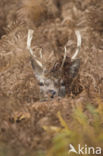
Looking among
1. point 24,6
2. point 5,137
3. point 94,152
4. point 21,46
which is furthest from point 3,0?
point 94,152

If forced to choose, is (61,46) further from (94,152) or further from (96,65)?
(94,152)

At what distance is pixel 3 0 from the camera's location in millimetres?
8750

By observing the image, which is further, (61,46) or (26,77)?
(61,46)

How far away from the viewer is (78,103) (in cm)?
414

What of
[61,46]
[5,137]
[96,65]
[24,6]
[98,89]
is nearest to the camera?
[5,137]

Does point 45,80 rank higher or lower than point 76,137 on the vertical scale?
lower

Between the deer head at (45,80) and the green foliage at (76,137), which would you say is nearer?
the green foliage at (76,137)

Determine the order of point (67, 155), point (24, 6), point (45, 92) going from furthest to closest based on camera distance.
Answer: point (24, 6) < point (45, 92) < point (67, 155)

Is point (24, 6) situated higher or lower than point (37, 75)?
higher

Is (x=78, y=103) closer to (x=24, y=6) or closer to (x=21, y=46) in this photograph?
(x=21, y=46)

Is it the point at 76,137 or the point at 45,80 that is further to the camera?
the point at 45,80

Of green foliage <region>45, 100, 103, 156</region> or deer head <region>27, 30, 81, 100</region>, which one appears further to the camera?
deer head <region>27, 30, 81, 100</region>

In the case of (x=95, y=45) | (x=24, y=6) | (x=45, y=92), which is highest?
(x=24, y=6)

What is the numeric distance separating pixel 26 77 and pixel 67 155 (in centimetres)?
314
